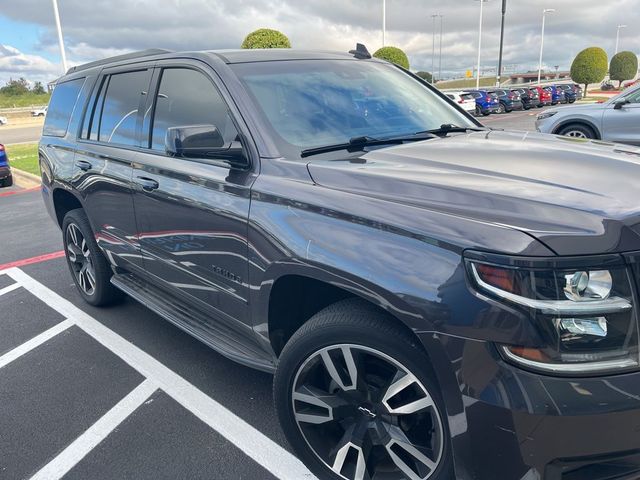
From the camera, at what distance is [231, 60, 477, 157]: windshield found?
9.38ft

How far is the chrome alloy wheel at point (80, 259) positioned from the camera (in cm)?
470

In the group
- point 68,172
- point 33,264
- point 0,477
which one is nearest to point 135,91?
point 68,172

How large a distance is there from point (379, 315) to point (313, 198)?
1.88 feet

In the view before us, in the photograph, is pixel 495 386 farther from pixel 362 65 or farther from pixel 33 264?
pixel 33 264

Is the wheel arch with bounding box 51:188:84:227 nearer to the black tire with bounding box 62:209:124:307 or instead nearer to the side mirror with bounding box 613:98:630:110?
the black tire with bounding box 62:209:124:307

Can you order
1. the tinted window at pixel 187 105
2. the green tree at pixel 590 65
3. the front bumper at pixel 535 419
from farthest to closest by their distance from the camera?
the green tree at pixel 590 65
the tinted window at pixel 187 105
the front bumper at pixel 535 419

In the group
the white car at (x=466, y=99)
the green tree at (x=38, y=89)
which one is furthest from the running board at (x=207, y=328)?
the green tree at (x=38, y=89)

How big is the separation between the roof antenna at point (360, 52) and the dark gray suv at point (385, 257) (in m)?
0.21

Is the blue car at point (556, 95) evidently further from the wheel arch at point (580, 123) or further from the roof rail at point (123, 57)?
the roof rail at point (123, 57)

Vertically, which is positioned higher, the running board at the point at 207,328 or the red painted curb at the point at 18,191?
the running board at the point at 207,328

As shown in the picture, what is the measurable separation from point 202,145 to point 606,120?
9196 millimetres

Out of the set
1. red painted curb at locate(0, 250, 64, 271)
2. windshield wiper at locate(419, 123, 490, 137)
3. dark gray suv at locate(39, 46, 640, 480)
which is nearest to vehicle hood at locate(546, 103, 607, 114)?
dark gray suv at locate(39, 46, 640, 480)

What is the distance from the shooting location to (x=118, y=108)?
397 cm

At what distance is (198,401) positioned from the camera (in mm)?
3307
